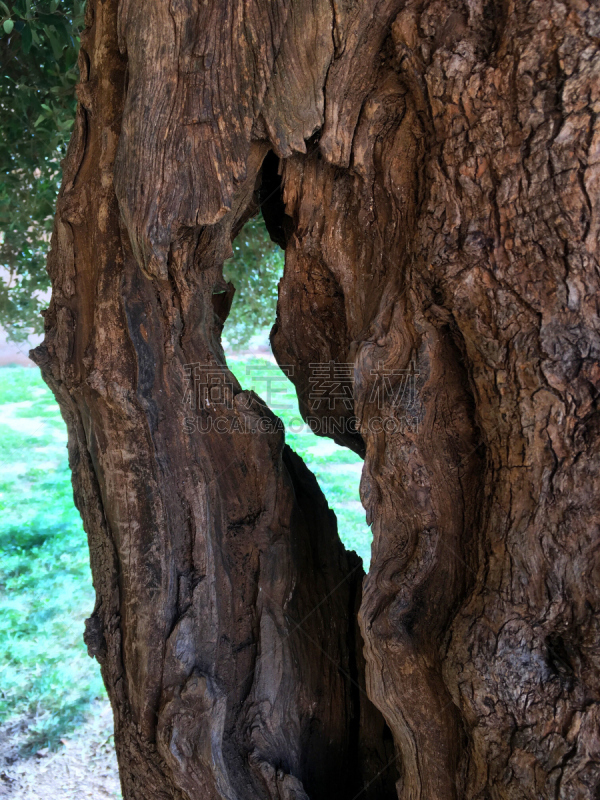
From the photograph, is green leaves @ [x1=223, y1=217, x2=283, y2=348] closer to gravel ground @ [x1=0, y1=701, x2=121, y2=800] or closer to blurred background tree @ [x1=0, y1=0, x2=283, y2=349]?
blurred background tree @ [x1=0, y1=0, x2=283, y2=349]

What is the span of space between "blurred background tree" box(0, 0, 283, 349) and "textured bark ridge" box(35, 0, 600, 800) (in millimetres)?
761

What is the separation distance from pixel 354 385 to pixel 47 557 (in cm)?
334

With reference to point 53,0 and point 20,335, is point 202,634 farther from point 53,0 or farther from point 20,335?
point 20,335

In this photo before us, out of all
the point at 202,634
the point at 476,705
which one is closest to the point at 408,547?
the point at 476,705

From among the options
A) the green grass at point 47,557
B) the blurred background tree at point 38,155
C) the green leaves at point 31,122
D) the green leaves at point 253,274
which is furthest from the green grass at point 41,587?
the green leaves at point 253,274

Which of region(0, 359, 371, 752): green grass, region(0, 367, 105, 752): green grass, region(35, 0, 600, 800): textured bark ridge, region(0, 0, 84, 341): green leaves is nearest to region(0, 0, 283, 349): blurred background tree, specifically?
region(0, 0, 84, 341): green leaves

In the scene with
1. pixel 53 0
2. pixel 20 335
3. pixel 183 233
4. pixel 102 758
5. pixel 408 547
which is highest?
pixel 53 0

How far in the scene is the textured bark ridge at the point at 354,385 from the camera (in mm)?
1132

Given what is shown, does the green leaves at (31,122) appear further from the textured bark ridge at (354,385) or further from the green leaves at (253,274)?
the green leaves at (253,274)

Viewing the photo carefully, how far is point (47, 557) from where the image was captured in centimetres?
395

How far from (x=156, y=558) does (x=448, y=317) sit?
894 millimetres

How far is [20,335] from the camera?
11.3ft

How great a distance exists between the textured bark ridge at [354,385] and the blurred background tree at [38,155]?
761 millimetres

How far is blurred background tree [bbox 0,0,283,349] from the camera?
214 cm
